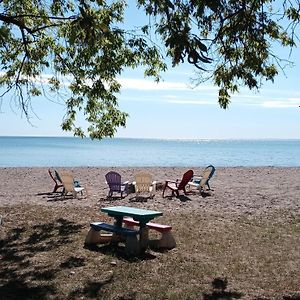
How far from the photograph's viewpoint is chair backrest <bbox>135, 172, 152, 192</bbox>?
15.7 meters

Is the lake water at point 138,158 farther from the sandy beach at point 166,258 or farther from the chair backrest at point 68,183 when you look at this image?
the sandy beach at point 166,258

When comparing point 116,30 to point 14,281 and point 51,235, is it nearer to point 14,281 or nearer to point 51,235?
point 51,235

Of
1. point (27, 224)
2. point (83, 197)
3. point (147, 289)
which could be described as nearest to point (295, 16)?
point (147, 289)

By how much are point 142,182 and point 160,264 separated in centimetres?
831

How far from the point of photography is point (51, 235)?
9273 millimetres

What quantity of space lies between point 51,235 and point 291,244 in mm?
4839

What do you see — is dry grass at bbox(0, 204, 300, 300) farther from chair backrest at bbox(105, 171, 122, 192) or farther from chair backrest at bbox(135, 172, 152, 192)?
chair backrest at bbox(135, 172, 152, 192)

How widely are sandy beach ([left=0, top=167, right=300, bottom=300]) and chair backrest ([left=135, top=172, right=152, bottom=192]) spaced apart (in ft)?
8.32

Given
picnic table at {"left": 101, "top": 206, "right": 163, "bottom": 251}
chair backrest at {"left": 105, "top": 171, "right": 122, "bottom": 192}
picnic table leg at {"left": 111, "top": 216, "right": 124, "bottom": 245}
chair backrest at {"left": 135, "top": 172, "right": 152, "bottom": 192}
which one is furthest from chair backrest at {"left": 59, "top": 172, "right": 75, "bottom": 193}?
picnic table at {"left": 101, "top": 206, "right": 163, "bottom": 251}

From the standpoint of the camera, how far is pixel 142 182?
51.7 ft

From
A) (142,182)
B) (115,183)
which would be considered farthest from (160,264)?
(142,182)

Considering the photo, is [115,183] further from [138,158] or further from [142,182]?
[138,158]

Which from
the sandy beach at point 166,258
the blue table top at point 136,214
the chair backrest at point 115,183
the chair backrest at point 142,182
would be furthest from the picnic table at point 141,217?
the chair backrest at point 142,182

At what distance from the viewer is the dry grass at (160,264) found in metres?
6.18
